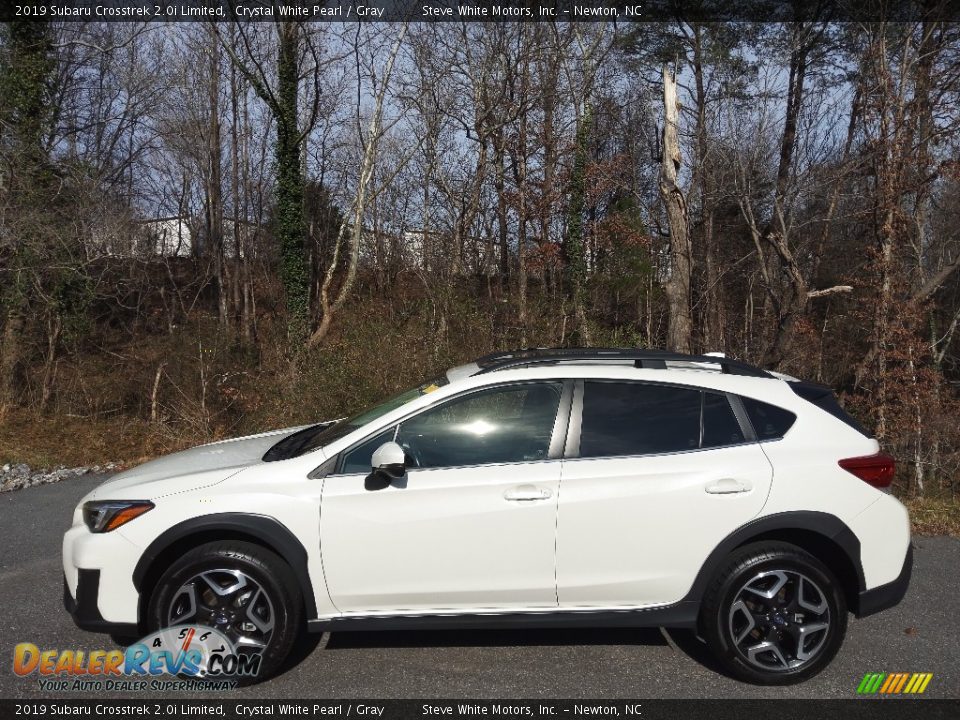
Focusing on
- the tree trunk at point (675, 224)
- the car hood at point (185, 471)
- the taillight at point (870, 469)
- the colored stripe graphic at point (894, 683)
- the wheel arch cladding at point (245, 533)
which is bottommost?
the colored stripe graphic at point (894, 683)

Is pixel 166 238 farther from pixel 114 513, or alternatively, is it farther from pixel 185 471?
pixel 114 513

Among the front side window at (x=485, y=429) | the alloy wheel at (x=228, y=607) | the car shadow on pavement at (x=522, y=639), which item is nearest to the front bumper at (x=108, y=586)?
the alloy wheel at (x=228, y=607)

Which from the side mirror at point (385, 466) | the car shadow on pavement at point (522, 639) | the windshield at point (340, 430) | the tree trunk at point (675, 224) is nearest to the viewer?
the side mirror at point (385, 466)

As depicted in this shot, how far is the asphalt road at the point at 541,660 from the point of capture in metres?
3.54

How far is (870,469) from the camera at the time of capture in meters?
3.71

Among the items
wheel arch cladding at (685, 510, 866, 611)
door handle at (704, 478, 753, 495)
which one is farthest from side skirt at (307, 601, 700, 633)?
door handle at (704, 478, 753, 495)

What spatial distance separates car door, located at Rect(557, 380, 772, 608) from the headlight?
2.08 m

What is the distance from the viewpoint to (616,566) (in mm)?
3561

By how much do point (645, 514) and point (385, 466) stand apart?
1.29 m

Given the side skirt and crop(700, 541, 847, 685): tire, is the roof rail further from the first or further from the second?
the side skirt

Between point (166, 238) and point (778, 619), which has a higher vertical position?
point (166, 238)

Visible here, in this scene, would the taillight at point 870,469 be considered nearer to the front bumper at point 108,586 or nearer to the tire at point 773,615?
the tire at point 773,615

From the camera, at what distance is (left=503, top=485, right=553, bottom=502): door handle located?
3.54m

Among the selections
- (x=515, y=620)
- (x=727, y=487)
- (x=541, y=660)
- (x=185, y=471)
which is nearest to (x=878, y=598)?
(x=727, y=487)
